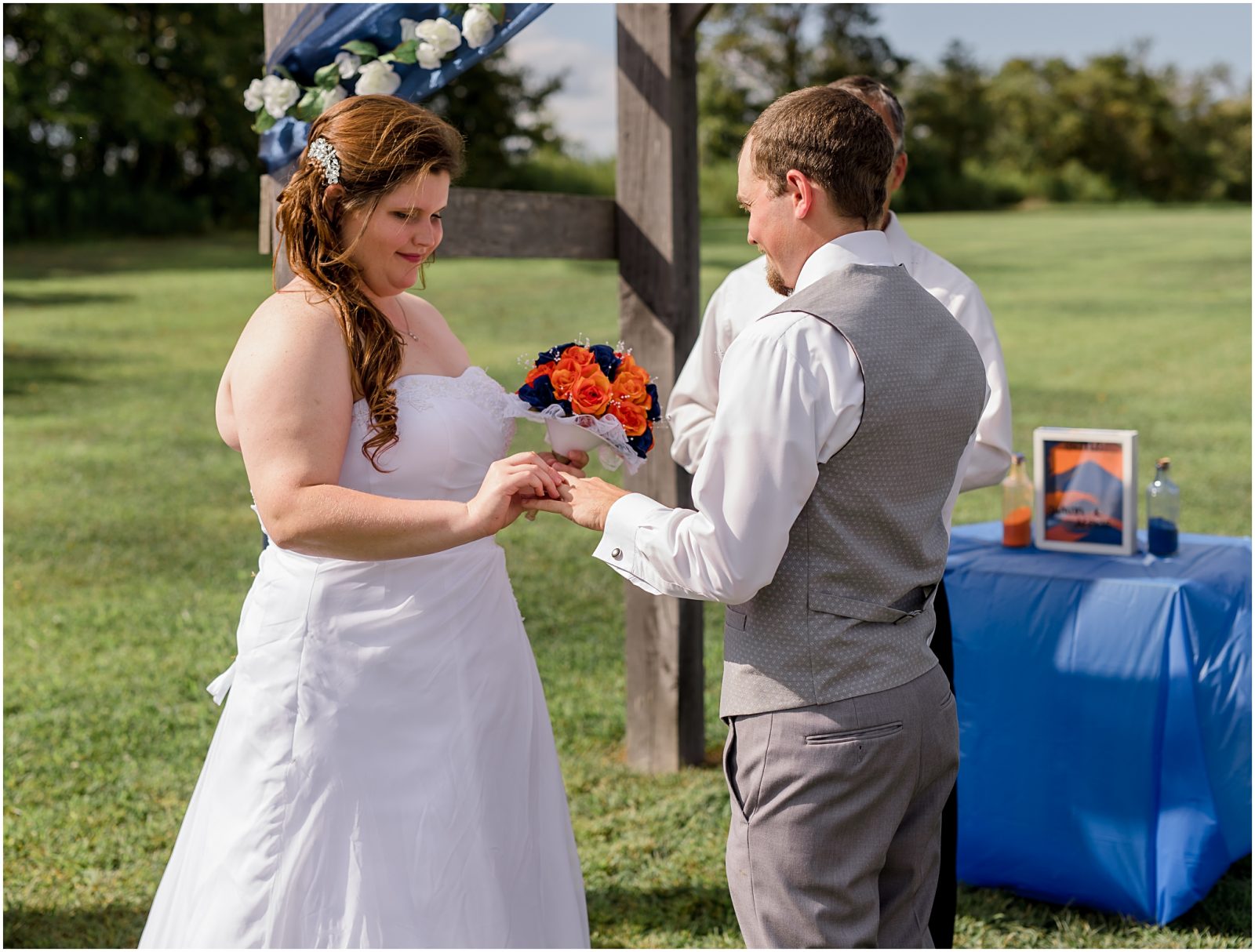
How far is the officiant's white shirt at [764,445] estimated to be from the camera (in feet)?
6.23

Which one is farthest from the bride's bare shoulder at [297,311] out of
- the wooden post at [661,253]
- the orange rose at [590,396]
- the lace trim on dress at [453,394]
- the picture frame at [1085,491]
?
the picture frame at [1085,491]

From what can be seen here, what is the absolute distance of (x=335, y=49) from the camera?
9.80 ft

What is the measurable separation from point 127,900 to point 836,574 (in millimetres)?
2815

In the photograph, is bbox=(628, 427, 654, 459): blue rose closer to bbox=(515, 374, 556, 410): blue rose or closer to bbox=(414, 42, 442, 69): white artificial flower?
bbox=(515, 374, 556, 410): blue rose

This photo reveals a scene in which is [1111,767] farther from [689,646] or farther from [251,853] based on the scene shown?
[251,853]

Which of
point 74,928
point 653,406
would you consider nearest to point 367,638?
point 653,406

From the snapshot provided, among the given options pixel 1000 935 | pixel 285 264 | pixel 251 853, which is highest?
pixel 285 264

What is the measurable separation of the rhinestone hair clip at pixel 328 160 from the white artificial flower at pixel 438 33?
2.41ft

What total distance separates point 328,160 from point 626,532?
95cm

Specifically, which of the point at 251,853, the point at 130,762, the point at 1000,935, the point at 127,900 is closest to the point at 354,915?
the point at 251,853

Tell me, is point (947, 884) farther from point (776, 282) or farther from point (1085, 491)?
point (776, 282)

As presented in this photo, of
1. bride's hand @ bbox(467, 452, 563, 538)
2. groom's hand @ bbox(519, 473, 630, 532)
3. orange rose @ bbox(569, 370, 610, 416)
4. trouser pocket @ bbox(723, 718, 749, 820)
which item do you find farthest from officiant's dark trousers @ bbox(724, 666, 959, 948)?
orange rose @ bbox(569, 370, 610, 416)

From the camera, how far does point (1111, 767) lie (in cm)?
352

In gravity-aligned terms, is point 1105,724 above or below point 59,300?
below
